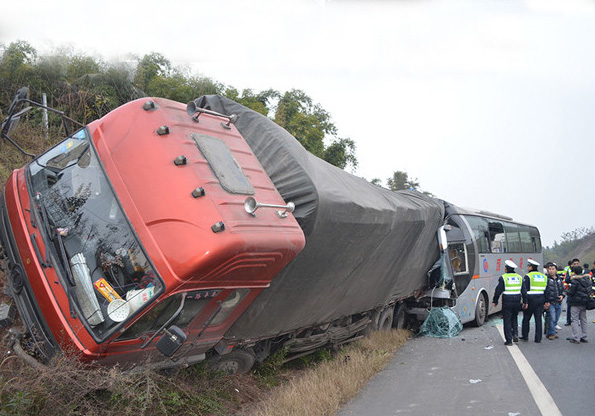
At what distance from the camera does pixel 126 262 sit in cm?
453

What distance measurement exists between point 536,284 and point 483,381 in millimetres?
3929

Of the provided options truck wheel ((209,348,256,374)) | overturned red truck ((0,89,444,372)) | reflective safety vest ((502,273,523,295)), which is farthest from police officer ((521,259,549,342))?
truck wheel ((209,348,256,374))

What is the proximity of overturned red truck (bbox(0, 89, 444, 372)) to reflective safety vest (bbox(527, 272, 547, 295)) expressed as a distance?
17.8 feet

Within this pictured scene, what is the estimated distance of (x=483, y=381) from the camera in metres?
7.34

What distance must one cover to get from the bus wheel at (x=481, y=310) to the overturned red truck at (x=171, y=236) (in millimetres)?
7727

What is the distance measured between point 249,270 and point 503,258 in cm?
1223

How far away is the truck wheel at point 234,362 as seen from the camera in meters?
6.04

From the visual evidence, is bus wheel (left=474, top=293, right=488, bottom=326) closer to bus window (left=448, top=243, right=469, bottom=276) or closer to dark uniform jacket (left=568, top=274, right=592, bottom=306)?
bus window (left=448, top=243, right=469, bottom=276)

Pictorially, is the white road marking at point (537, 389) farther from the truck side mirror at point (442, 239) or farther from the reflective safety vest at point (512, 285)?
the truck side mirror at point (442, 239)

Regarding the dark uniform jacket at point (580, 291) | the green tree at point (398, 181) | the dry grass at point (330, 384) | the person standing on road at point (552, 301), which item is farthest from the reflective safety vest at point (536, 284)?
the green tree at point (398, 181)

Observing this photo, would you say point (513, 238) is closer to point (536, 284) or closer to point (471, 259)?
point (471, 259)

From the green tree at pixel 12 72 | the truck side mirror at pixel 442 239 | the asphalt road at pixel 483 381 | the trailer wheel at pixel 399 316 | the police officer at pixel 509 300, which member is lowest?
the asphalt road at pixel 483 381

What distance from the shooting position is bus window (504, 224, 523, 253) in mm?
16031

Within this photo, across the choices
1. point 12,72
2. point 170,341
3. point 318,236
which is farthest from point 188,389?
point 12,72
